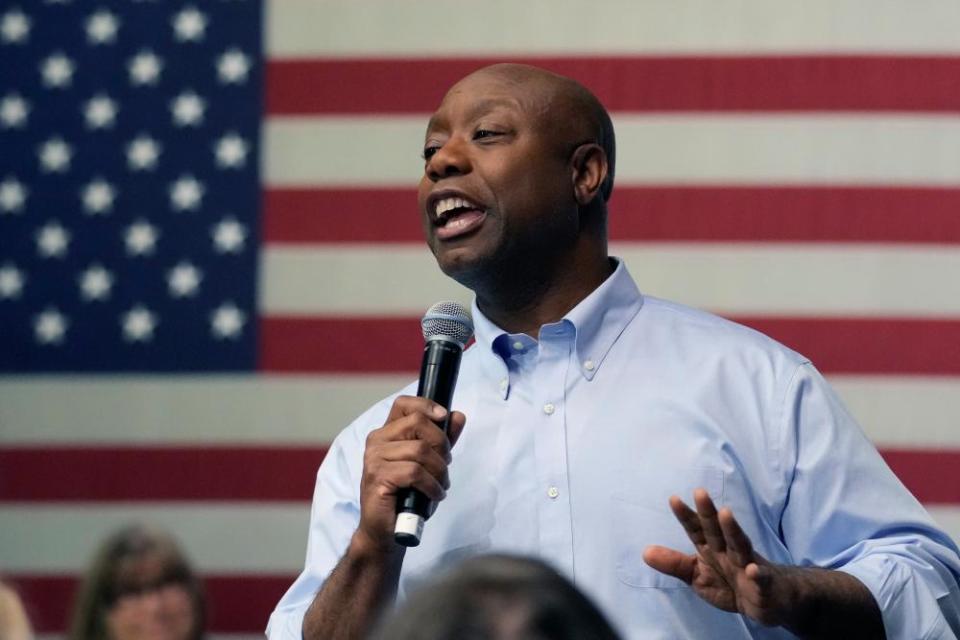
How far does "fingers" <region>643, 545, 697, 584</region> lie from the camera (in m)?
1.63

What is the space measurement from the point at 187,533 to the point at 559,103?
1.91m

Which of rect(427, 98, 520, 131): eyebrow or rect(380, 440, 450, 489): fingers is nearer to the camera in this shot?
rect(380, 440, 450, 489): fingers

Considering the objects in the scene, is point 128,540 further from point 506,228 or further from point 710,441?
point 710,441

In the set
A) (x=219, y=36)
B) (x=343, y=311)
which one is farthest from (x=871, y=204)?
(x=219, y=36)

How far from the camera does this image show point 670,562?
5.37 ft

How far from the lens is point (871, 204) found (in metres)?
3.58

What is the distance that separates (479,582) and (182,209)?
319 cm

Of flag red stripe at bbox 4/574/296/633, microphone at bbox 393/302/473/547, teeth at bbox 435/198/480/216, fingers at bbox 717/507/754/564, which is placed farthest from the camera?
flag red stripe at bbox 4/574/296/633

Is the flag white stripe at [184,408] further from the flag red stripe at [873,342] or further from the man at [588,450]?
the man at [588,450]

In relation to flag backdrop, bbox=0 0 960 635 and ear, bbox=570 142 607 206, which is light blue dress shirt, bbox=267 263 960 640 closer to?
ear, bbox=570 142 607 206

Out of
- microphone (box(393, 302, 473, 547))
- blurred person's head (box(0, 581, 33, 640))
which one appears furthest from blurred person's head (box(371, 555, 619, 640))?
blurred person's head (box(0, 581, 33, 640))

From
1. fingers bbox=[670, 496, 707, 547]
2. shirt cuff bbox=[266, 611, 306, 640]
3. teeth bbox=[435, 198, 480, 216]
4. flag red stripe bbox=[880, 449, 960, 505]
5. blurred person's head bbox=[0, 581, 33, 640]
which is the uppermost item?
teeth bbox=[435, 198, 480, 216]

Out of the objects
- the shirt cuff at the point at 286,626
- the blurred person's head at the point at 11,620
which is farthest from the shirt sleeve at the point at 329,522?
the blurred person's head at the point at 11,620

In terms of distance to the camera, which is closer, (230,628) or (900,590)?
(900,590)
